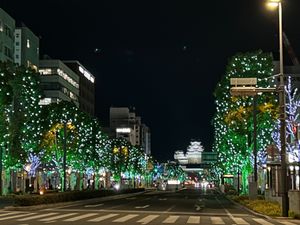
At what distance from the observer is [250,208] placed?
40875mm

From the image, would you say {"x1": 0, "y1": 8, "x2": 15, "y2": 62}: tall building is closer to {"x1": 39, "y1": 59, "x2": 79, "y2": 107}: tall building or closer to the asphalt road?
{"x1": 39, "y1": 59, "x2": 79, "y2": 107}: tall building

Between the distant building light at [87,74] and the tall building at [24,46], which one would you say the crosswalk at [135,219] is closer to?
the tall building at [24,46]

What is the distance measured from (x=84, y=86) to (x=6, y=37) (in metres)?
73.2

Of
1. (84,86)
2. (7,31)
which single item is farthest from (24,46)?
(84,86)

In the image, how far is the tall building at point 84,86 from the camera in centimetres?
16788

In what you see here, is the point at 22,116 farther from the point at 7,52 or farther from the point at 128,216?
the point at 7,52

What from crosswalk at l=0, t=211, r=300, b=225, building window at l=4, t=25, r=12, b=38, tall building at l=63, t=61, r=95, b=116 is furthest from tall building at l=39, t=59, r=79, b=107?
crosswalk at l=0, t=211, r=300, b=225

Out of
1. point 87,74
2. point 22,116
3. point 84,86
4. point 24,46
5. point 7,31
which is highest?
point 87,74

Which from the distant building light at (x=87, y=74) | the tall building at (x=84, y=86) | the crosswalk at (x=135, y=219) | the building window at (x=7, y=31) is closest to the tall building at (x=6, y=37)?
the building window at (x=7, y=31)

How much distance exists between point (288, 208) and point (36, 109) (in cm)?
4028

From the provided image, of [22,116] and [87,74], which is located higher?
[87,74]

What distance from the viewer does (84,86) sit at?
17438 centimetres

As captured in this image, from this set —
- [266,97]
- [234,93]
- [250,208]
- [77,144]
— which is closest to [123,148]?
[77,144]

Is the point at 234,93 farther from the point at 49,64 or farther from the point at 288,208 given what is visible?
the point at 49,64
